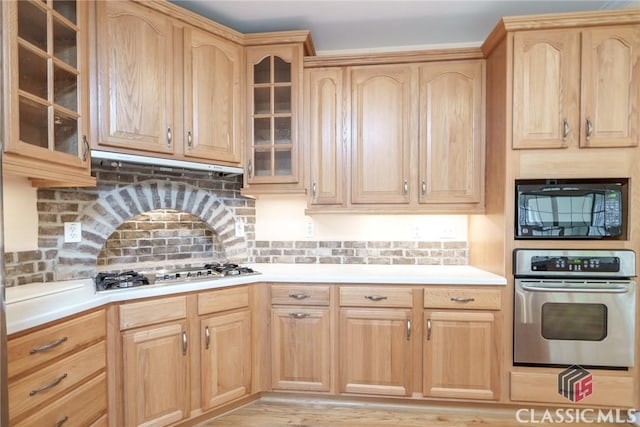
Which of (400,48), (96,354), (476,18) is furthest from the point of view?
(400,48)

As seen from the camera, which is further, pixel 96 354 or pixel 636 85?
pixel 636 85

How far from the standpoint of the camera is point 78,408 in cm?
150

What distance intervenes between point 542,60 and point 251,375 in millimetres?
2726

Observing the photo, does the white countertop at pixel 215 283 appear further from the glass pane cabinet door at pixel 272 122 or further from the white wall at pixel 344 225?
the glass pane cabinet door at pixel 272 122

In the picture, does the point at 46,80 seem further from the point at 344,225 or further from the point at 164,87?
the point at 344,225

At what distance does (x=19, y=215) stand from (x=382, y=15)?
2.53 m

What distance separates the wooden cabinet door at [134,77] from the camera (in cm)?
182

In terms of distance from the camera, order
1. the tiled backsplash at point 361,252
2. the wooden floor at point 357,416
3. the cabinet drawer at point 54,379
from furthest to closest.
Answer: the tiled backsplash at point 361,252, the wooden floor at point 357,416, the cabinet drawer at point 54,379

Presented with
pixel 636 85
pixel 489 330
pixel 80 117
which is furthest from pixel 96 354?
pixel 636 85

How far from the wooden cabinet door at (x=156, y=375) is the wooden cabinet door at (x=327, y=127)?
4.42 feet

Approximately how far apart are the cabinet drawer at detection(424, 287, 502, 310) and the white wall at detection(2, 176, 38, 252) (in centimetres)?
235

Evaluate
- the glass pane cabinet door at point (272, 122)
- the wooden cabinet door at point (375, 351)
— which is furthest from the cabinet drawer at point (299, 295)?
the glass pane cabinet door at point (272, 122)

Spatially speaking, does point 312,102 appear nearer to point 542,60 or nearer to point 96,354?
point 542,60

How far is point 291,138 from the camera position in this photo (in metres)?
2.40
